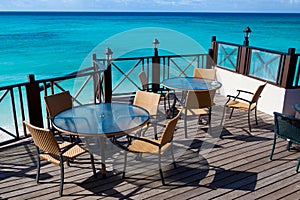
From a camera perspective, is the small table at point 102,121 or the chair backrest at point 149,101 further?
Answer: the chair backrest at point 149,101

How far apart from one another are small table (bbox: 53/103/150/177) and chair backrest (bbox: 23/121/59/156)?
0.23 metres

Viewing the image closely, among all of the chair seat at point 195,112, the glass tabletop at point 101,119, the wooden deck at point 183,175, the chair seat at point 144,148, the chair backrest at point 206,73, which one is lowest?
the wooden deck at point 183,175

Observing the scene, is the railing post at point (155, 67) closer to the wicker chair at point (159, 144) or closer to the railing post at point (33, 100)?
the railing post at point (33, 100)

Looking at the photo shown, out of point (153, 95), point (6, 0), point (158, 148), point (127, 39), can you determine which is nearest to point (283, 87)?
point (153, 95)

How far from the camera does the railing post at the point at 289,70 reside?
4.63 metres

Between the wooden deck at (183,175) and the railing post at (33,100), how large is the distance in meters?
0.39

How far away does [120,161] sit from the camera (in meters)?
3.38

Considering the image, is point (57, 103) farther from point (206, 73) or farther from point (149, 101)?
point (206, 73)

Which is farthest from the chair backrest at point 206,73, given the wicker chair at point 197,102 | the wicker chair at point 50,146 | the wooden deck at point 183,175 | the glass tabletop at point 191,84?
the wicker chair at point 50,146

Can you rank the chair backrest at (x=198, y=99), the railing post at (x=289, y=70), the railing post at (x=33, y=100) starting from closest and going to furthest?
the railing post at (x=33, y=100) → the chair backrest at (x=198, y=99) → the railing post at (x=289, y=70)

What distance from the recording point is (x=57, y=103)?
141 inches

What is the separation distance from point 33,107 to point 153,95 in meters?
1.66

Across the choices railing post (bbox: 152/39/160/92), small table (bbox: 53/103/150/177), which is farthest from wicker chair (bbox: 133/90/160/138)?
railing post (bbox: 152/39/160/92)

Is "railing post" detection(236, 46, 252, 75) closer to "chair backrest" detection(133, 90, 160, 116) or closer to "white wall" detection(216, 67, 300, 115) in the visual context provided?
"white wall" detection(216, 67, 300, 115)
